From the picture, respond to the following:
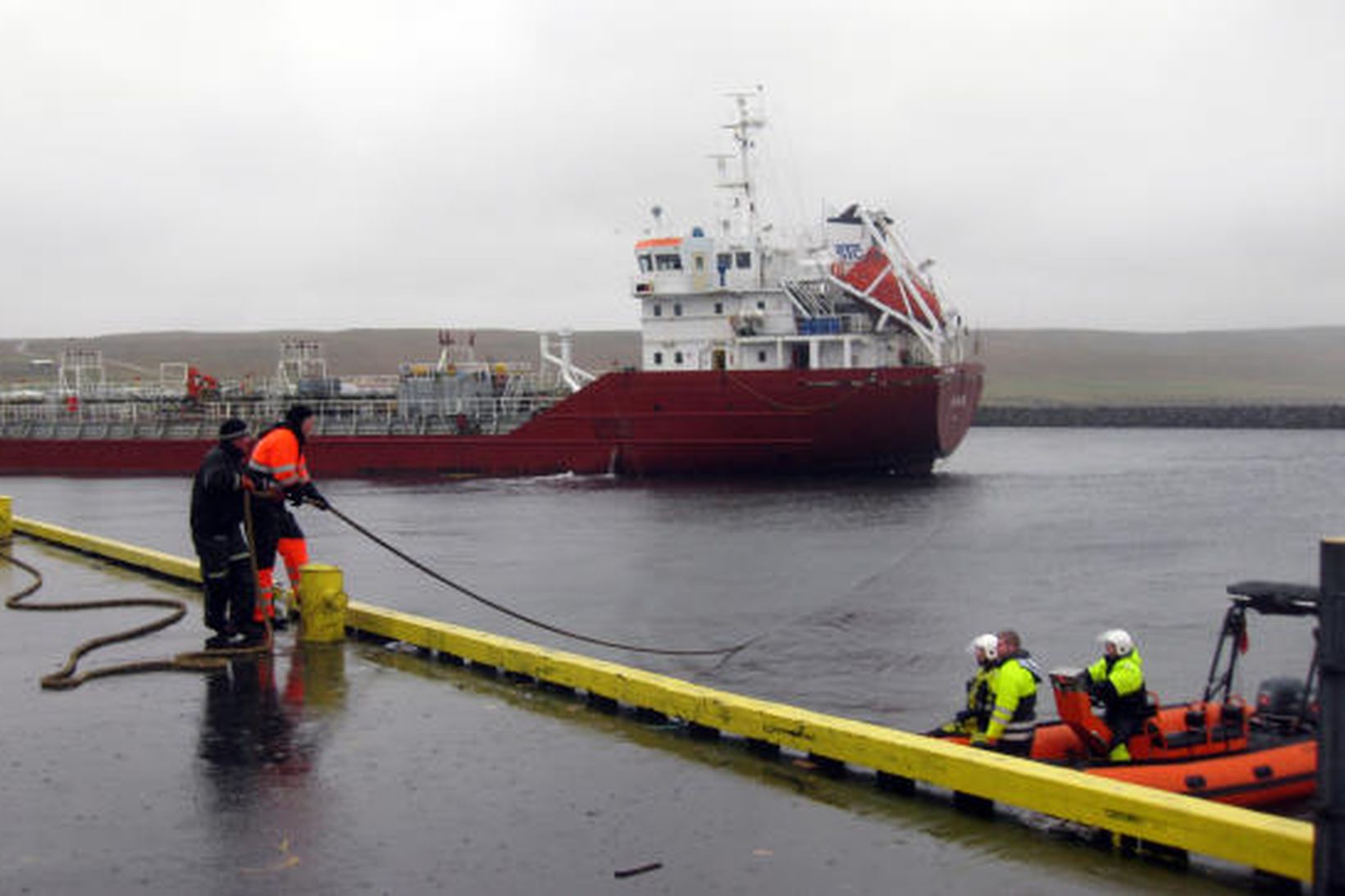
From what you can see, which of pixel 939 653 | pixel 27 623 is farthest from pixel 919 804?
pixel 939 653

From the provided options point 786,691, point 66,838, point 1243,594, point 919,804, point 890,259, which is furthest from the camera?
point 890,259

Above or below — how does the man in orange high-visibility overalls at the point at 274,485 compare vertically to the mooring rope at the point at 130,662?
above

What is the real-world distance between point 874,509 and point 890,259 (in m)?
8.58

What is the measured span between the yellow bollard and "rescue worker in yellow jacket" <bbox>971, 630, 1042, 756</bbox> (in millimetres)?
4305

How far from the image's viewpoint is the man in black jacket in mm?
8055

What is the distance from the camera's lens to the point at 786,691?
11625 millimetres

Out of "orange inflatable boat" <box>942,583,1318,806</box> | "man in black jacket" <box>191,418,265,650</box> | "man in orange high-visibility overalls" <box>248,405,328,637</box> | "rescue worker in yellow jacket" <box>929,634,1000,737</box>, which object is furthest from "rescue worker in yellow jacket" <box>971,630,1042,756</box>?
"man in black jacket" <box>191,418,265,650</box>

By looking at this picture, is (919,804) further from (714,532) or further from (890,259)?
(890,259)

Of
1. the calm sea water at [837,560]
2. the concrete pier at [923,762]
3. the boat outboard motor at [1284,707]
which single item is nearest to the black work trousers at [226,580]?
the concrete pier at [923,762]

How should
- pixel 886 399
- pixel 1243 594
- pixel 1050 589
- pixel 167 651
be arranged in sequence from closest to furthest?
pixel 1243 594
pixel 167 651
pixel 1050 589
pixel 886 399

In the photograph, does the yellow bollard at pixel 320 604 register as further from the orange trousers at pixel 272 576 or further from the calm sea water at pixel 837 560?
the calm sea water at pixel 837 560

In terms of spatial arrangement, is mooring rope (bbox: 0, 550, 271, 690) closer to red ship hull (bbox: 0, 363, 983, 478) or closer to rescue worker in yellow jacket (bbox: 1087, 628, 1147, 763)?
rescue worker in yellow jacket (bbox: 1087, 628, 1147, 763)

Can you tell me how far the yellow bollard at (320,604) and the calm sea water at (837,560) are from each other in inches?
164

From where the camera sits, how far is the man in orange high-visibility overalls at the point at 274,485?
8500mm
